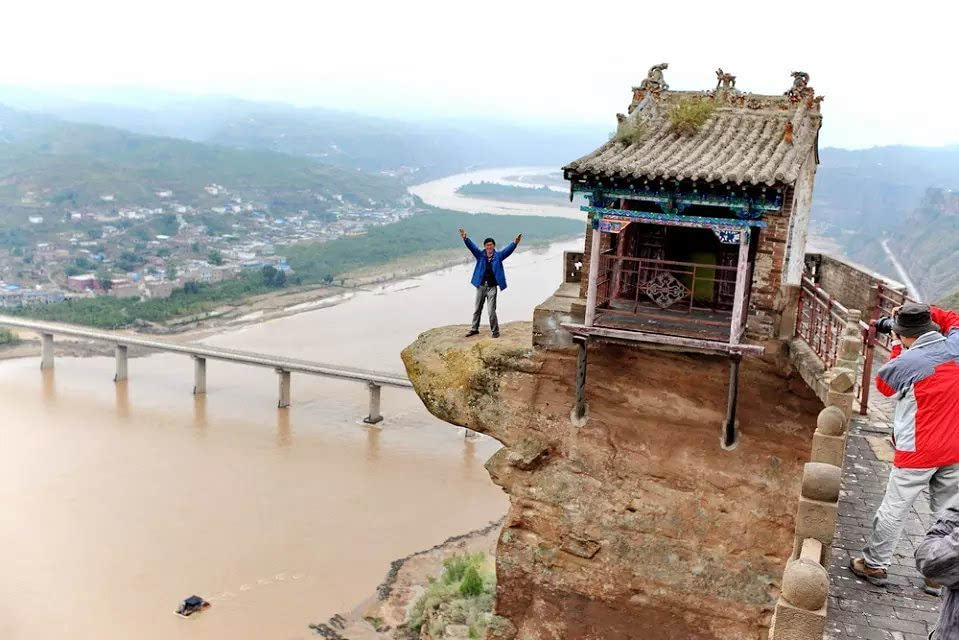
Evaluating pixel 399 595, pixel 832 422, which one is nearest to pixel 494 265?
pixel 832 422

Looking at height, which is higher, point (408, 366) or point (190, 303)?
point (408, 366)

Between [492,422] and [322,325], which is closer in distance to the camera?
[492,422]

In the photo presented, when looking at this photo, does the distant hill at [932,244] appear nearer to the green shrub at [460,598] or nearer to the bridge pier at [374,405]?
the bridge pier at [374,405]

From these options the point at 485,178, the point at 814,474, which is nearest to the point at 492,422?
the point at 814,474

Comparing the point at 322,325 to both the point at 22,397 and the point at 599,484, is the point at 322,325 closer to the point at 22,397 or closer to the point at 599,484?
the point at 22,397

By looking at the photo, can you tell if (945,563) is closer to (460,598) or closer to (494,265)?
(494,265)

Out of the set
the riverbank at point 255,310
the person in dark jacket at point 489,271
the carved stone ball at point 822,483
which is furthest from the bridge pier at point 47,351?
the carved stone ball at point 822,483

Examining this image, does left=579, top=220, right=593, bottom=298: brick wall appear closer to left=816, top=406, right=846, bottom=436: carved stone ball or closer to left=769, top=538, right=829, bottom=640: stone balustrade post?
left=816, top=406, right=846, bottom=436: carved stone ball
